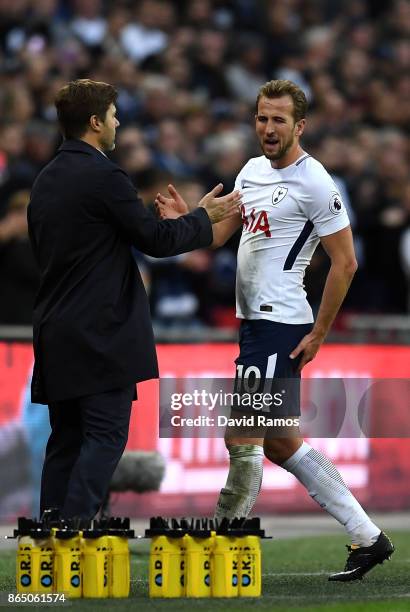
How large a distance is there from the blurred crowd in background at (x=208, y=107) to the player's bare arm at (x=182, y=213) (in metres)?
4.22

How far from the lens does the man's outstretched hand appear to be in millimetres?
7172

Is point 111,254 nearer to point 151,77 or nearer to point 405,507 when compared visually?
point 405,507

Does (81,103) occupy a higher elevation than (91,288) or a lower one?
higher

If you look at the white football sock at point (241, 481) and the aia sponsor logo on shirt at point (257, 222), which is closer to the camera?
the white football sock at point (241, 481)

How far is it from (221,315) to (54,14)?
13.4 feet

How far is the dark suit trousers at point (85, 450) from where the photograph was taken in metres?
6.69

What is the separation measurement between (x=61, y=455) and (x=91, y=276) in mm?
876

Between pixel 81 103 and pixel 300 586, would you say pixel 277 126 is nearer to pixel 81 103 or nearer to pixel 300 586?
pixel 81 103

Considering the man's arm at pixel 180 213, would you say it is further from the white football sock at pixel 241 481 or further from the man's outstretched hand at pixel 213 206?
the white football sock at pixel 241 481

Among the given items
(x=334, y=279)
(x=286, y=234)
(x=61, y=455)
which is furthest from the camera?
(x=286, y=234)

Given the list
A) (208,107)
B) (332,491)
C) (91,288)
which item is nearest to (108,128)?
(91,288)

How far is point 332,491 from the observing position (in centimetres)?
730

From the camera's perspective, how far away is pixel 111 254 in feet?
22.4

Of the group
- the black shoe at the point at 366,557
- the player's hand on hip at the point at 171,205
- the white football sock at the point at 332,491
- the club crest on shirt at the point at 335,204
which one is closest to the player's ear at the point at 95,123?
the player's hand on hip at the point at 171,205
